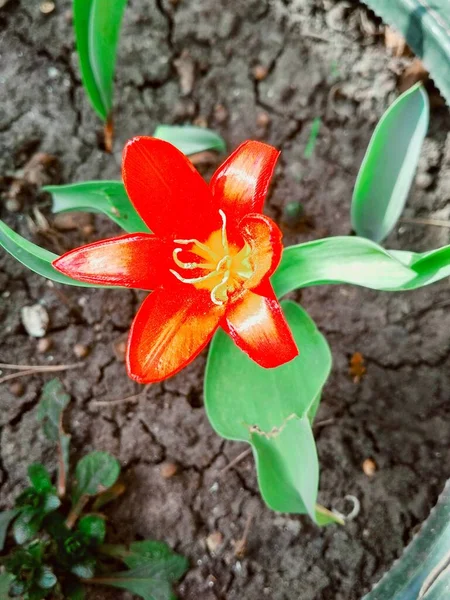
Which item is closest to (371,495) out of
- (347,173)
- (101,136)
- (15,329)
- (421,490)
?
(421,490)

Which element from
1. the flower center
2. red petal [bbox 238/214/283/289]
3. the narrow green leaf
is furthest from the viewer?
the narrow green leaf

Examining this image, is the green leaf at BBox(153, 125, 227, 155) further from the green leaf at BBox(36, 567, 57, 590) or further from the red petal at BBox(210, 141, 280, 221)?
the green leaf at BBox(36, 567, 57, 590)

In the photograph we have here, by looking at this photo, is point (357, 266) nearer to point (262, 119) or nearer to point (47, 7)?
point (262, 119)

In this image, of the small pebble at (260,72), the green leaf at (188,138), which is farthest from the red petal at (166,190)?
the small pebble at (260,72)

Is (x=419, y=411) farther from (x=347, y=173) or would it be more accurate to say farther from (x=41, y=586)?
(x=41, y=586)

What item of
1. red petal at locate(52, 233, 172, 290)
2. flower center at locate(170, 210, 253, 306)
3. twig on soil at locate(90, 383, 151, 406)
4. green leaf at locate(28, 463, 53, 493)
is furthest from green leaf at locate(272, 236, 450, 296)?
green leaf at locate(28, 463, 53, 493)

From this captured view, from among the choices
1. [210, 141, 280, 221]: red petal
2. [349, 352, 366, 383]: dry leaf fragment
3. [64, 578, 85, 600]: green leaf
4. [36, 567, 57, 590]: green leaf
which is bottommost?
[64, 578, 85, 600]: green leaf

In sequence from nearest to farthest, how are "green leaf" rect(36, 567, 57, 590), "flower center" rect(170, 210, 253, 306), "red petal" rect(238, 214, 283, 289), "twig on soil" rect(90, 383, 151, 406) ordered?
"red petal" rect(238, 214, 283, 289)
"flower center" rect(170, 210, 253, 306)
"green leaf" rect(36, 567, 57, 590)
"twig on soil" rect(90, 383, 151, 406)
